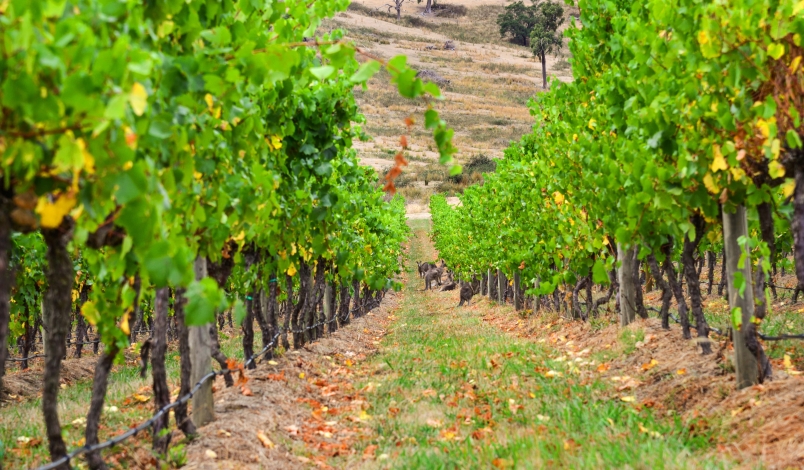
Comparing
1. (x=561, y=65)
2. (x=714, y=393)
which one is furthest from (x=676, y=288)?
(x=561, y=65)

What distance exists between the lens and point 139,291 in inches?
142

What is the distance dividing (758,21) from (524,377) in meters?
4.51

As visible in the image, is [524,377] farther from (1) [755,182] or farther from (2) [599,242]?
(1) [755,182]

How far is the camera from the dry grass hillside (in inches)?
3054

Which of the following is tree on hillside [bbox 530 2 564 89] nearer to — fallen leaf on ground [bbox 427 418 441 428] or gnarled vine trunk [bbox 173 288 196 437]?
fallen leaf on ground [bbox 427 418 441 428]

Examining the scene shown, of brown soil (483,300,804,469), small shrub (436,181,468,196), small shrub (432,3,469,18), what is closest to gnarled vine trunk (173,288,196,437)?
brown soil (483,300,804,469)

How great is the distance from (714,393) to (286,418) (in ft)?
12.7

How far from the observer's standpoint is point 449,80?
11450 cm

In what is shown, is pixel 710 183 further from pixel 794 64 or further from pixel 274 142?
pixel 274 142

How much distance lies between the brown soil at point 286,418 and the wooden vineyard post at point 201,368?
0.14 meters

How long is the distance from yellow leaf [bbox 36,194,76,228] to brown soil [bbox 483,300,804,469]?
149 inches

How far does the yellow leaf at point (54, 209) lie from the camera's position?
6.69 feet

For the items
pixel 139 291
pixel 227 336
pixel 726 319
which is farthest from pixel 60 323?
pixel 227 336

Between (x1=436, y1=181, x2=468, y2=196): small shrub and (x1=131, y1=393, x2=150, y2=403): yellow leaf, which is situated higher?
(x1=131, y1=393, x2=150, y2=403): yellow leaf
